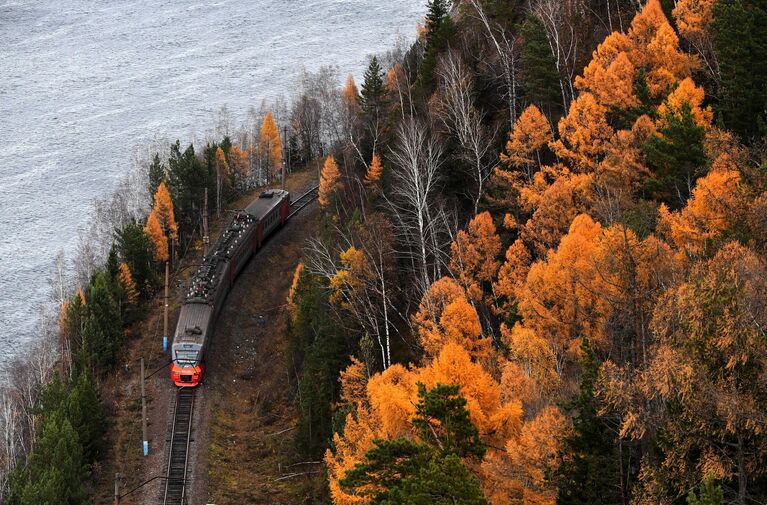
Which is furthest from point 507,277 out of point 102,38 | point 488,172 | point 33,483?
point 102,38

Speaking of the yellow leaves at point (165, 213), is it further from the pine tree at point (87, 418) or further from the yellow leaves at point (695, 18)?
the yellow leaves at point (695, 18)

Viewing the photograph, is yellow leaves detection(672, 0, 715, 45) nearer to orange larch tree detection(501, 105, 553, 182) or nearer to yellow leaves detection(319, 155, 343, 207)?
orange larch tree detection(501, 105, 553, 182)

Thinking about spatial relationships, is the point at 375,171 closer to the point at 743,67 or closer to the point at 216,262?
the point at 216,262

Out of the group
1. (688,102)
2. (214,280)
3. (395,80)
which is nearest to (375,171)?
(214,280)

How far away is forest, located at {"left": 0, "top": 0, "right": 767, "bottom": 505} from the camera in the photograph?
24.3 meters

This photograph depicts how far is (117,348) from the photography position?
5872 centimetres

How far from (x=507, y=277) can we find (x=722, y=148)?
12.3 metres

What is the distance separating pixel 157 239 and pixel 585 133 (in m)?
38.6

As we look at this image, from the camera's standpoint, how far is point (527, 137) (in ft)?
166

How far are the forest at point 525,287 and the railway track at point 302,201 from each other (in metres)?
5.10

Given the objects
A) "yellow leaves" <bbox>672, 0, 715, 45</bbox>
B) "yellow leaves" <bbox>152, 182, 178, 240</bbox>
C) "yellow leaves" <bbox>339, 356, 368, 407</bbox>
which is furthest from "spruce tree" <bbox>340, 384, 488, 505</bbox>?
"yellow leaves" <bbox>152, 182, 178, 240</bbox>

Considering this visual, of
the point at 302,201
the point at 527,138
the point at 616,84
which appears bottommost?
the point at 527,138

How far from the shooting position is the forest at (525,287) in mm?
24328

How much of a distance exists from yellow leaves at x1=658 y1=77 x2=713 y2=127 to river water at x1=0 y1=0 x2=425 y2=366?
59.4 metres
